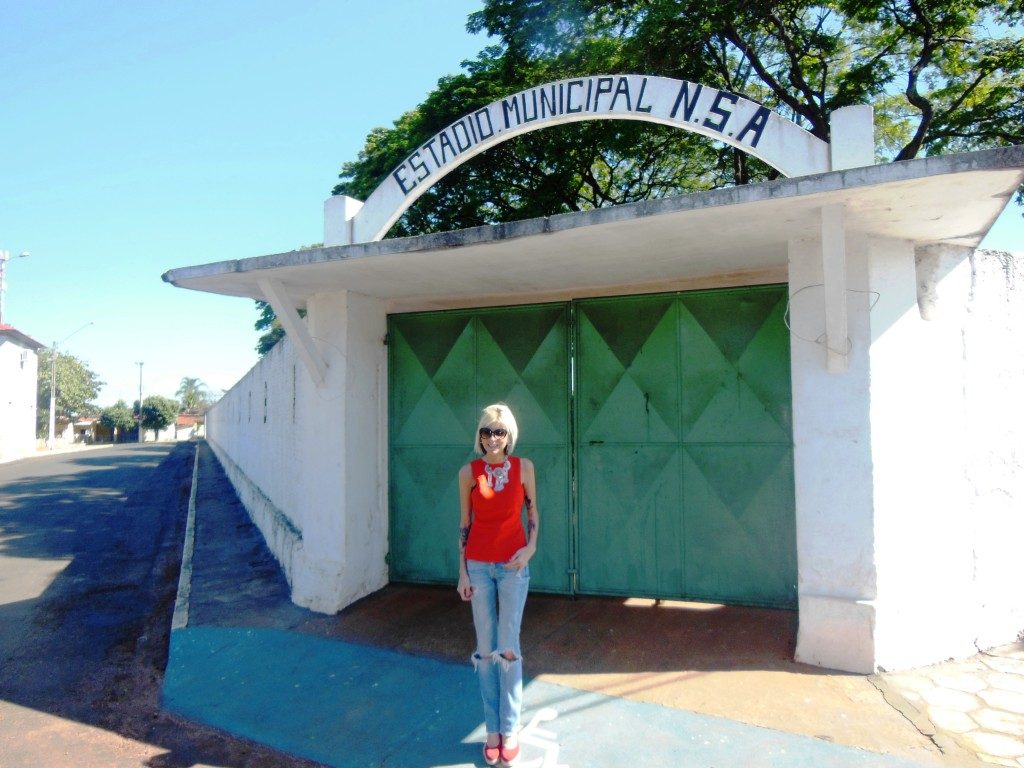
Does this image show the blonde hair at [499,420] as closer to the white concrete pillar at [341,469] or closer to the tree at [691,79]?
the white concrete pillar at [341,469]

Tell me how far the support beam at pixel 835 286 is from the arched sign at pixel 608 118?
0.74 m

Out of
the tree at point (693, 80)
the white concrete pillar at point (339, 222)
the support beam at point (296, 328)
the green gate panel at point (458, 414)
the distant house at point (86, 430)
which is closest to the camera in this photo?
the support beam at point (296, 328)

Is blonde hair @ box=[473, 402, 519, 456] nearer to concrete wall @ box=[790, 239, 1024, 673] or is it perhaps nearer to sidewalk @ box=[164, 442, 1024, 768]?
sidewalk @ box=[164, 442, 1024, 768]

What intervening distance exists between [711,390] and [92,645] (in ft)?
17.2

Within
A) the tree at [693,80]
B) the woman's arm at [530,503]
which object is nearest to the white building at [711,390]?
the woman's arm at [530,503]

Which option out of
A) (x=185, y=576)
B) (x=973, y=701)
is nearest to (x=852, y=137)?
(x=973, y=701)

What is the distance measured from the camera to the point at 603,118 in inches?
195

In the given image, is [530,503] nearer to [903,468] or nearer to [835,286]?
[835,286]

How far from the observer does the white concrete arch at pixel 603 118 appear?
14.1 ft

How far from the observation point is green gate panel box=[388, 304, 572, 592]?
550cm

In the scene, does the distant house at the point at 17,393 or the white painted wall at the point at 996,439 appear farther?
the distant house at the point at 17,393

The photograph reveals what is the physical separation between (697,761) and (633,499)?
230 centimetres

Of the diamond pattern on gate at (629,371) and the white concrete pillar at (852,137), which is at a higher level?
the white concrete pillar at (852,137)

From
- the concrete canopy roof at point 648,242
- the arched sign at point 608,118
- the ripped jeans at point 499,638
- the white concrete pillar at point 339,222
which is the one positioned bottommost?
the ripped jeans at point 499,638
